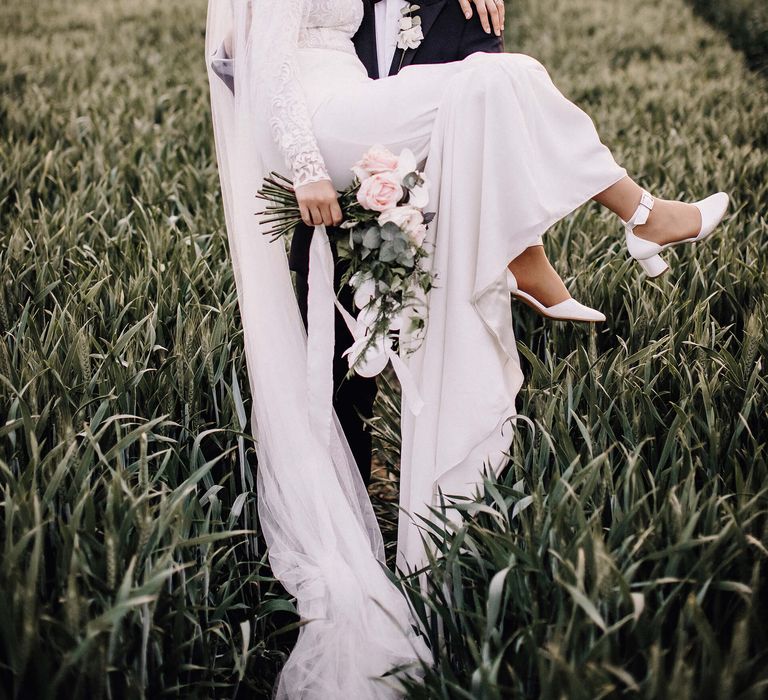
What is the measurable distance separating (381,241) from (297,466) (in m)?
0.69

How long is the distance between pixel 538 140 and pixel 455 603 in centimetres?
115

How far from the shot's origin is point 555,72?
720 cm

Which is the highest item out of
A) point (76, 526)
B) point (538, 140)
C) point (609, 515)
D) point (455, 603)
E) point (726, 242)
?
point (538, 140)

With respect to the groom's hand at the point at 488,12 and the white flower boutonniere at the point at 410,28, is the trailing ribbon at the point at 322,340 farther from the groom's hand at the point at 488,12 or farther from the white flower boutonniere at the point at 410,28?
the groom's hand at the point at 488,12

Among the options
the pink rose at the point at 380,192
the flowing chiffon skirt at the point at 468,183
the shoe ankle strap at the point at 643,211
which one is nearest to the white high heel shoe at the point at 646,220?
the shoe ankle strap at the point at 643,211

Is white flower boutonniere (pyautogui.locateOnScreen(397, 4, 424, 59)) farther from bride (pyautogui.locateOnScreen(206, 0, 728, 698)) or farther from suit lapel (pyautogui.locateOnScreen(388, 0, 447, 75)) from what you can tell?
bride (pyautogui.locateOnScreen(206, 0, 728, 698))

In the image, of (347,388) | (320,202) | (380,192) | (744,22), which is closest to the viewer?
(380,192)


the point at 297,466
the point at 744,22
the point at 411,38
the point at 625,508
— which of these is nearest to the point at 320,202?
the point at 411,38

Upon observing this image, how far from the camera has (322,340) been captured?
2053 millimetres

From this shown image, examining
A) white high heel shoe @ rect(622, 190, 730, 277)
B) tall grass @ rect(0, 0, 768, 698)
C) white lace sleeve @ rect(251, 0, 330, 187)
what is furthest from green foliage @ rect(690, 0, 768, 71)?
white lace sleeve @ rect(251, 0, 330, 187)

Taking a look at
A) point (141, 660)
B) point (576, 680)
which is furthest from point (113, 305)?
point (576, 680)

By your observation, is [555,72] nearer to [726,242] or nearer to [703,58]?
[703,58]

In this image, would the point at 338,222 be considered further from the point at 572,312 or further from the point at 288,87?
the point at 572,312

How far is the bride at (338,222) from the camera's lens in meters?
1.86
